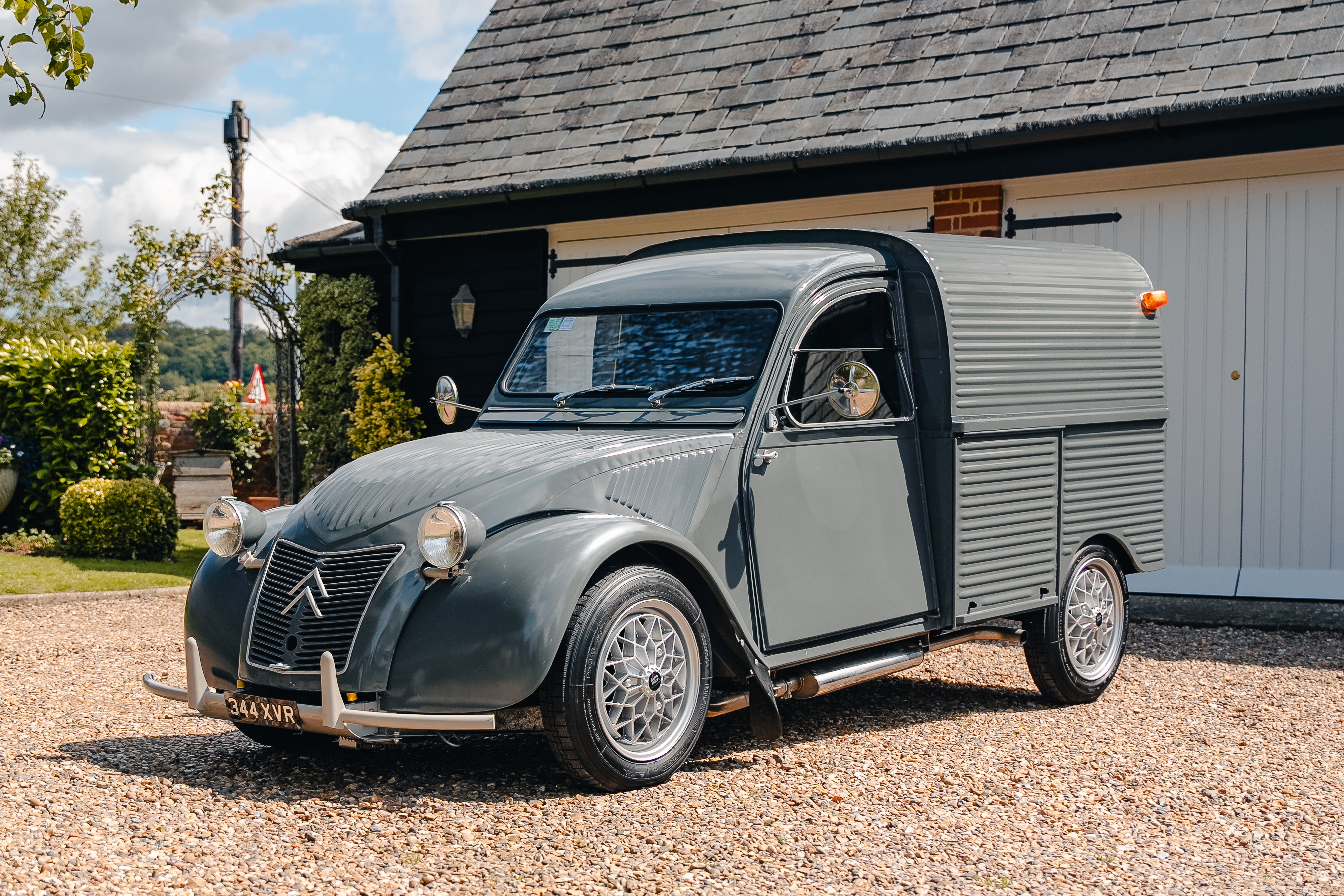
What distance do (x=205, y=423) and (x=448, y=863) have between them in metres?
16.6

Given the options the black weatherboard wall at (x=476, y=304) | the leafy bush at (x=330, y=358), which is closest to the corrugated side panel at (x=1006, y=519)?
the black weatherboard wall at (x=476, y=304)

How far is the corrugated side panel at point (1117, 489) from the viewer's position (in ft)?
20.0

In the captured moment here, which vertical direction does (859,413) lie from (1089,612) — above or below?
above

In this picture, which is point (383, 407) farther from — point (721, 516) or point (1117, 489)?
point (721, 516)

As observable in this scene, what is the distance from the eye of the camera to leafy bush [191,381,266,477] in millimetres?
18766

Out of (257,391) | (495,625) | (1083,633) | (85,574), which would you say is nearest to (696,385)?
(495,625)

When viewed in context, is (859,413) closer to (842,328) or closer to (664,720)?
(842,328)

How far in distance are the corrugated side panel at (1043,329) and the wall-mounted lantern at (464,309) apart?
699cm

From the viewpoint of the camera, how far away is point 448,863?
12.1ft

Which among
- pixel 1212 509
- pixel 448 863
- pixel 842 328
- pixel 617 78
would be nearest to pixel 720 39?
pixel 617 78

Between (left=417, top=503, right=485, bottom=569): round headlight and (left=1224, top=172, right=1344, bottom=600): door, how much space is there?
6061 millimetres

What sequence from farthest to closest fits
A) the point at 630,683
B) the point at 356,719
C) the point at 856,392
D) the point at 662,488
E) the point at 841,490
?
the point at 841,490 < the point at 856,392 < the point at 662,488 < the point at 630,683 < the point at 356,719

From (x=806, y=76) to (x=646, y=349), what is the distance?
5.89 m

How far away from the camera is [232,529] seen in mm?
4977
